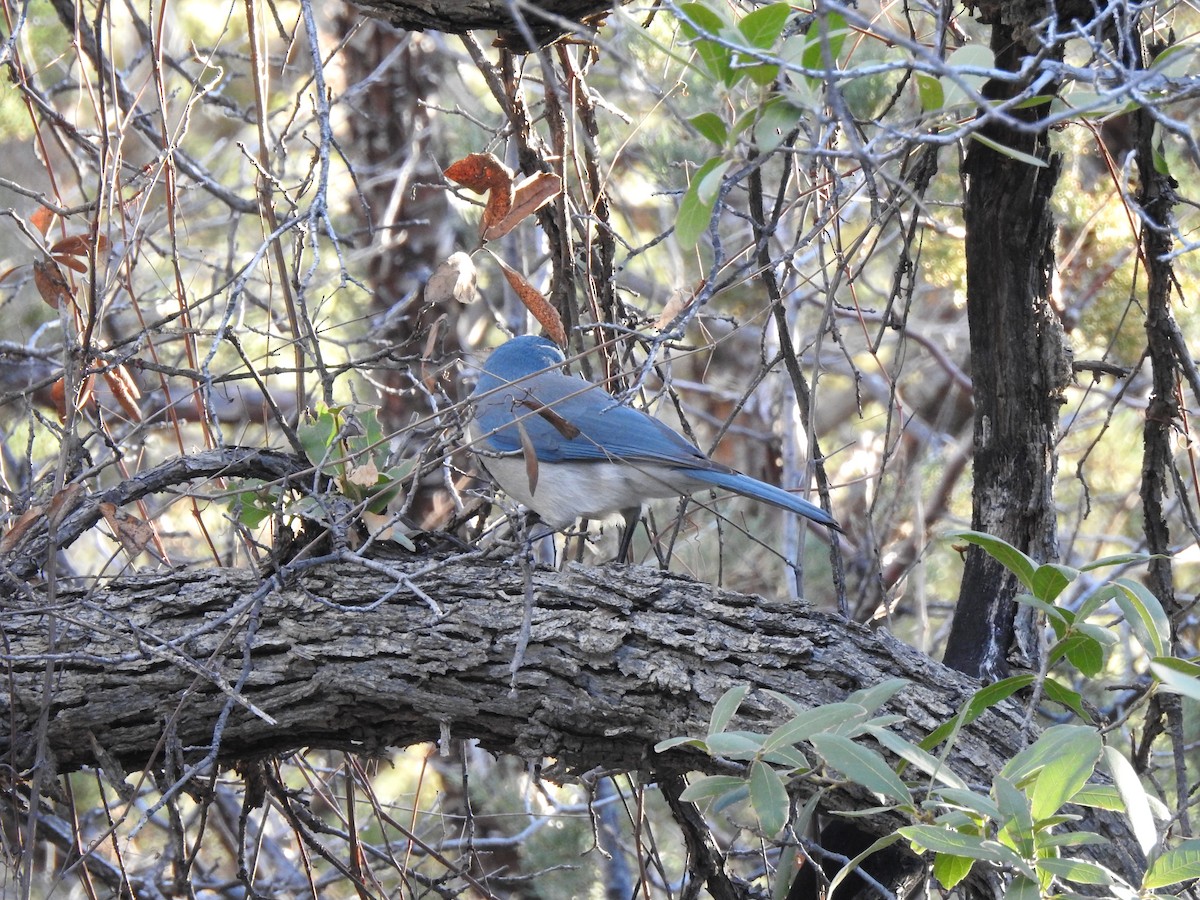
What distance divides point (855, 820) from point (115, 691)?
171 cm

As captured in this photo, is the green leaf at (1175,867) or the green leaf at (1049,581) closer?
the green leaf at (1175,867)

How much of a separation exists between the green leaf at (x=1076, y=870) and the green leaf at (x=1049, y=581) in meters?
0.53

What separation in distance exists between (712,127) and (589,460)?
1933mm

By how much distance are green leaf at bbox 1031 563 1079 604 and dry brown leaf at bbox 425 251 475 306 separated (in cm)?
145

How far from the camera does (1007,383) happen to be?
2.85m

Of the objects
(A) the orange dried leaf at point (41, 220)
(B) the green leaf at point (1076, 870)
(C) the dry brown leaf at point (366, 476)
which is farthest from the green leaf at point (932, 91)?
(A) the orange dried leaf at point (41, 220)

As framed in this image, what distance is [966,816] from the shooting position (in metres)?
1.85

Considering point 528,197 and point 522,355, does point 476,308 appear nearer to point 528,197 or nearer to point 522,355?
point 522,355

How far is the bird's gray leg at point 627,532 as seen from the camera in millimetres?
3598

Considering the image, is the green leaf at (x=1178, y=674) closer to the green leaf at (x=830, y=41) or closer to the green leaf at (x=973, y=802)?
the green leaf at (x=973, y=802)

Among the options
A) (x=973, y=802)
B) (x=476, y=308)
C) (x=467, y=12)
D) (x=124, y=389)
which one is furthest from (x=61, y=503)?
(x=476, y=308)

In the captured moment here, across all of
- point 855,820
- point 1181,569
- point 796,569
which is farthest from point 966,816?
point 1181,569

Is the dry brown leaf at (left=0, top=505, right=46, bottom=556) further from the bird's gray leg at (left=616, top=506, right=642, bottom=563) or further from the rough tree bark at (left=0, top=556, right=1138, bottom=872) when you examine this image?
the bird's gray leg at (left=616, top=506, right=642, bottom=563)

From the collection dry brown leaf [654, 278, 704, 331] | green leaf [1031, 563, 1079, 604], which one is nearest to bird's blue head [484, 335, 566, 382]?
dry brown leaf [654, 278, 704, 331]
